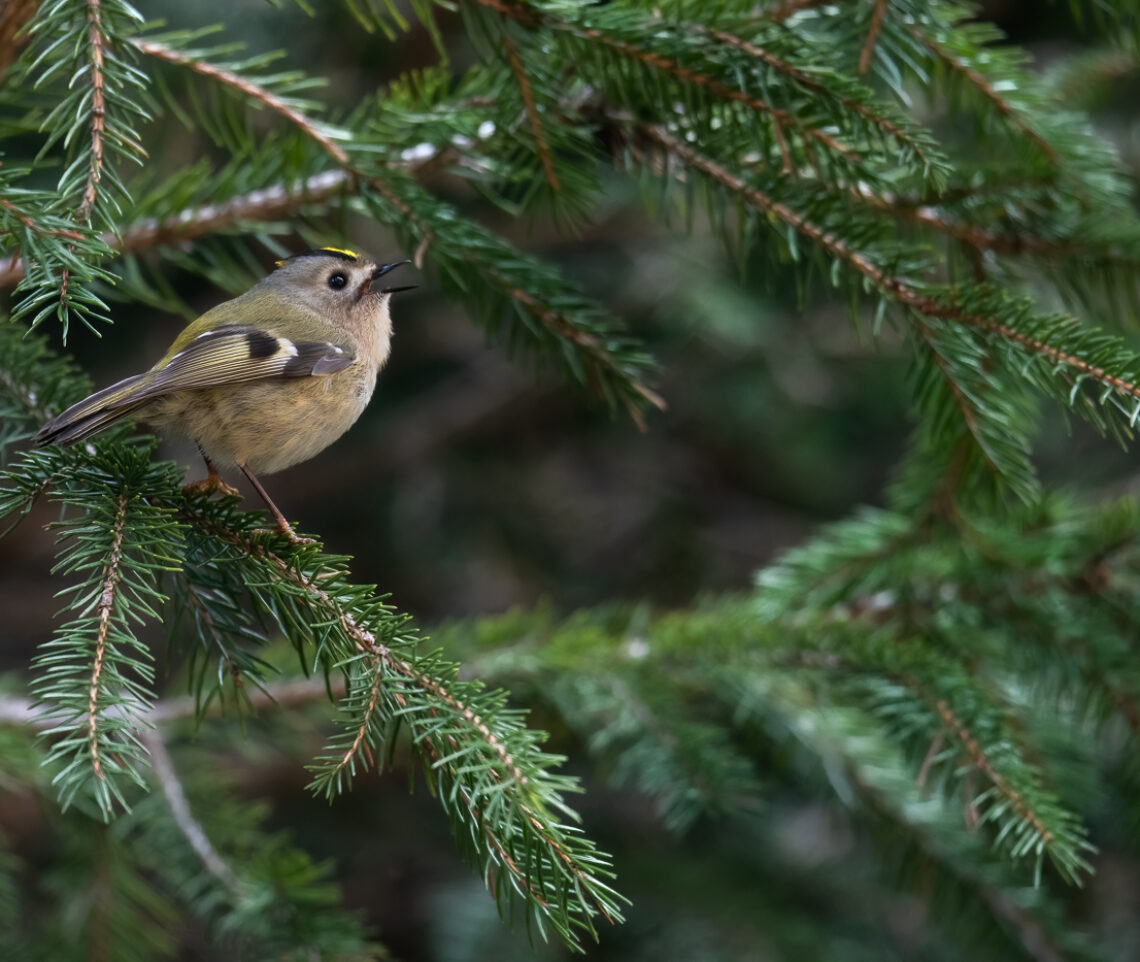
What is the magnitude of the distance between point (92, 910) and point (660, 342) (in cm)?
205

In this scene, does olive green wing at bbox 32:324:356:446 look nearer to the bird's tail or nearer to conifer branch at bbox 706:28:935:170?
the bird's tail

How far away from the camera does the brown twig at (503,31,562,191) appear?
1.49 meters

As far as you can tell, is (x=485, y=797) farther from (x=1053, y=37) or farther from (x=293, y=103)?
(x=1053, y=37)

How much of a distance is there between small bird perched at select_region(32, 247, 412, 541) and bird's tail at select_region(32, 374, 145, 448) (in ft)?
0.03

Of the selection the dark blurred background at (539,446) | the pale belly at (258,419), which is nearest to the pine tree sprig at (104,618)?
the pale belly at (258,419)

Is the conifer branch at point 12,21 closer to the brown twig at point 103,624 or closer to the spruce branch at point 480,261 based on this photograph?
the spruce branch at point 480,261

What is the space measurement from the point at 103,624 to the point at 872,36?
1291 mm

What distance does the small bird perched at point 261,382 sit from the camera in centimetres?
168

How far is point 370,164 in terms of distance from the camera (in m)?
1.67

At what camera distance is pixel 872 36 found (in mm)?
1560

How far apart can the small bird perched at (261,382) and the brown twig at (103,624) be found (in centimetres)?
33

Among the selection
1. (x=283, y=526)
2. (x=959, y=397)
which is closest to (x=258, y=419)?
(x=283, y=526)

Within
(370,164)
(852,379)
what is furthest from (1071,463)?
(370,164)

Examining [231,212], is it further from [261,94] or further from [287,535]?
[287,535]
